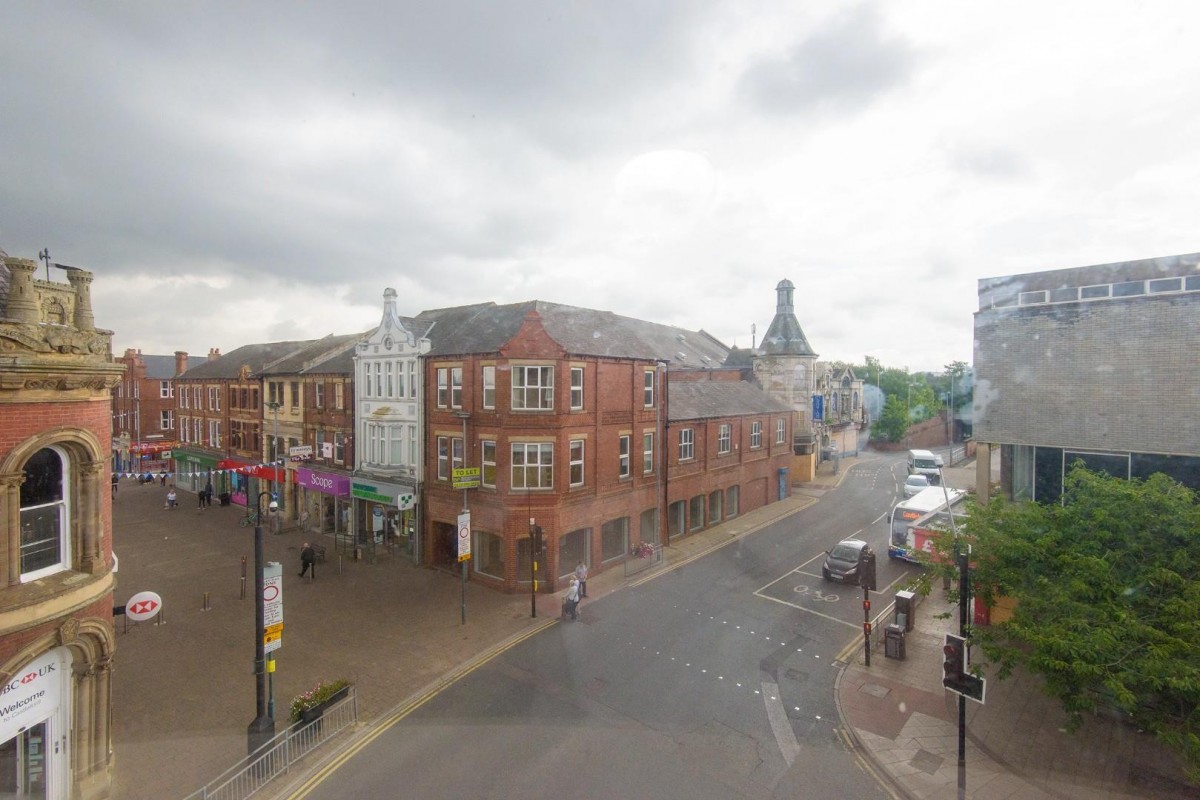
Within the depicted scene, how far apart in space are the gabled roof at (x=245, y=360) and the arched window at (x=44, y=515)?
104 feet

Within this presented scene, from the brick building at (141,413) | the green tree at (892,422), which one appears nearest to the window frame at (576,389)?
the brick building at (141,413)

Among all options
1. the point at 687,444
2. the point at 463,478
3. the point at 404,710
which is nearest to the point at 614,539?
the point at 687,444

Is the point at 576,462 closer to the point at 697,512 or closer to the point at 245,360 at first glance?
the point at 697,512

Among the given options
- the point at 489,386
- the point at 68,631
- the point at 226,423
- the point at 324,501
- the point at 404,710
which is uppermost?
the point at 489,386

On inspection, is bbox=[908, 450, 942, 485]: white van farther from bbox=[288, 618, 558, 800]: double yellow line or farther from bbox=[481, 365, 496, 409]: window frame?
bbox=[288, 618, 558, 800]: double yellow line

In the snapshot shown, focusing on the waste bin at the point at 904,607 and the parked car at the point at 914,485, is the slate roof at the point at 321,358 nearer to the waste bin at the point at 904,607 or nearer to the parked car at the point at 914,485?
the waste bin at the point at 904,607

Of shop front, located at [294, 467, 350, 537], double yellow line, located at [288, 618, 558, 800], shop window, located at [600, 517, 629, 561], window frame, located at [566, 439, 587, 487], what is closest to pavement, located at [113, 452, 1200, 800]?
double yellow line, located at [288, 618, 558, 800]

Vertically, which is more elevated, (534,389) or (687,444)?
(534,389)

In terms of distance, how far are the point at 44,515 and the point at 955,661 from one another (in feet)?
54.0

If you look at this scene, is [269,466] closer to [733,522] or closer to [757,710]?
[733,522]

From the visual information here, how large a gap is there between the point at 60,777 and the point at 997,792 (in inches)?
653

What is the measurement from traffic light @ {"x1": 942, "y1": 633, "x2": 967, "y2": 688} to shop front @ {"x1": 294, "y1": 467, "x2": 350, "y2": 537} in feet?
85.4

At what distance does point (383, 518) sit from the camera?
29.1 m

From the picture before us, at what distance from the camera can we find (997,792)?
36.4 ft
